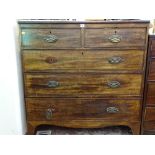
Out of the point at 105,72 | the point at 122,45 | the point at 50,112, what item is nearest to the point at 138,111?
the point at 105,72

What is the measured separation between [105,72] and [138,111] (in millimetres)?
443

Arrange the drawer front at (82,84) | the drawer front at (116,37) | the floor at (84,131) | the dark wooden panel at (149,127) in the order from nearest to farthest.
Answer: the drawer front at (116,37)
the drawer front at (82,84)
the dark wooden panel at (149,127)
the floor at (84,131)

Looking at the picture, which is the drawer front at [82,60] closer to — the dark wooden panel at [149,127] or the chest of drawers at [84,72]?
the chest of drawers at [84,72]

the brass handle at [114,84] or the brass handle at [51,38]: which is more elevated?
the brass handle at [51,38]

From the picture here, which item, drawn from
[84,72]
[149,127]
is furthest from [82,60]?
[149,127]

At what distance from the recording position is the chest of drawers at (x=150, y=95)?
69.0 inches

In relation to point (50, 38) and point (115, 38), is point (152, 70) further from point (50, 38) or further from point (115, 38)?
point (50, 38)

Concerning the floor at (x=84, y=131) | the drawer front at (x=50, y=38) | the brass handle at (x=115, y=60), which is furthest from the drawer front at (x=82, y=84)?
the floor at (x=84, y=131)

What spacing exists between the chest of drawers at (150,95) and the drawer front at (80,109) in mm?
75

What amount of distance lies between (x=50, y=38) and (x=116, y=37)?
50cm

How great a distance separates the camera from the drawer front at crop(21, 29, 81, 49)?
173cm
